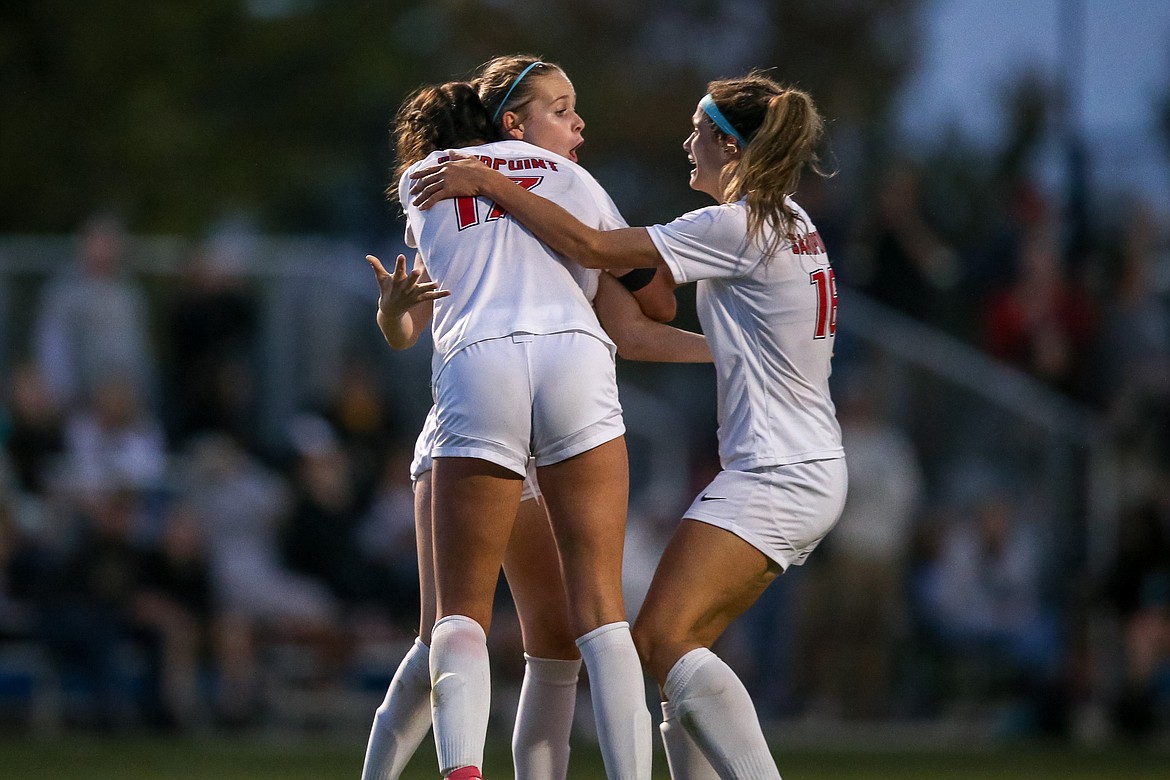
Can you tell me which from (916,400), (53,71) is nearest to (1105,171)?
(916,400)

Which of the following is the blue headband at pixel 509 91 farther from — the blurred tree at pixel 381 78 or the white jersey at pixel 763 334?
the blurred tree at pixel 381 78

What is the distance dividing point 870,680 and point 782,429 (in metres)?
7.68

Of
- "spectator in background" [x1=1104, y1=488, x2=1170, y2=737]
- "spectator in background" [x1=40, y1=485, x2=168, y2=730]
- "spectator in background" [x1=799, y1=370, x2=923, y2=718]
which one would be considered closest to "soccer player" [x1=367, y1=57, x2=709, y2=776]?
"spectator in background" [x1=40, y1=485, x2=168, y2=730]

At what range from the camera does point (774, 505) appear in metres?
5.28

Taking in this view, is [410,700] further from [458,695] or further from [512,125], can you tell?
[512,125]

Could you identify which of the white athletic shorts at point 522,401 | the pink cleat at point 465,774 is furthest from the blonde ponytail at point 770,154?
the pink cleat at point 465,774

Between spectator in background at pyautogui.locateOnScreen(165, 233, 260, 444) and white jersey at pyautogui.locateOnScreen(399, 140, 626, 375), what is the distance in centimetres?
727

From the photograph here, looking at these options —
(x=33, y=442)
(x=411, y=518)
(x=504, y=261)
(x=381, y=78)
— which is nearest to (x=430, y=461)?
(x=504, y=261)

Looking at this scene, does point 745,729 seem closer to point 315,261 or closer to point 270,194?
point 315,261

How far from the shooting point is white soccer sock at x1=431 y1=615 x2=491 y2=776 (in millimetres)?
4895

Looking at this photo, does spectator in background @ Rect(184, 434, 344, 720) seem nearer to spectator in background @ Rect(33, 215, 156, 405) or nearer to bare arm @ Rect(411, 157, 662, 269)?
spectator in background @ Rect(33, 215, 156, 405)

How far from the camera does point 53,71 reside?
20188mm

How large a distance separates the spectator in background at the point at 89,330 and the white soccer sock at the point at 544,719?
7.40 meters

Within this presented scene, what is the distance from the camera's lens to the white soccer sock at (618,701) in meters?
4.95
